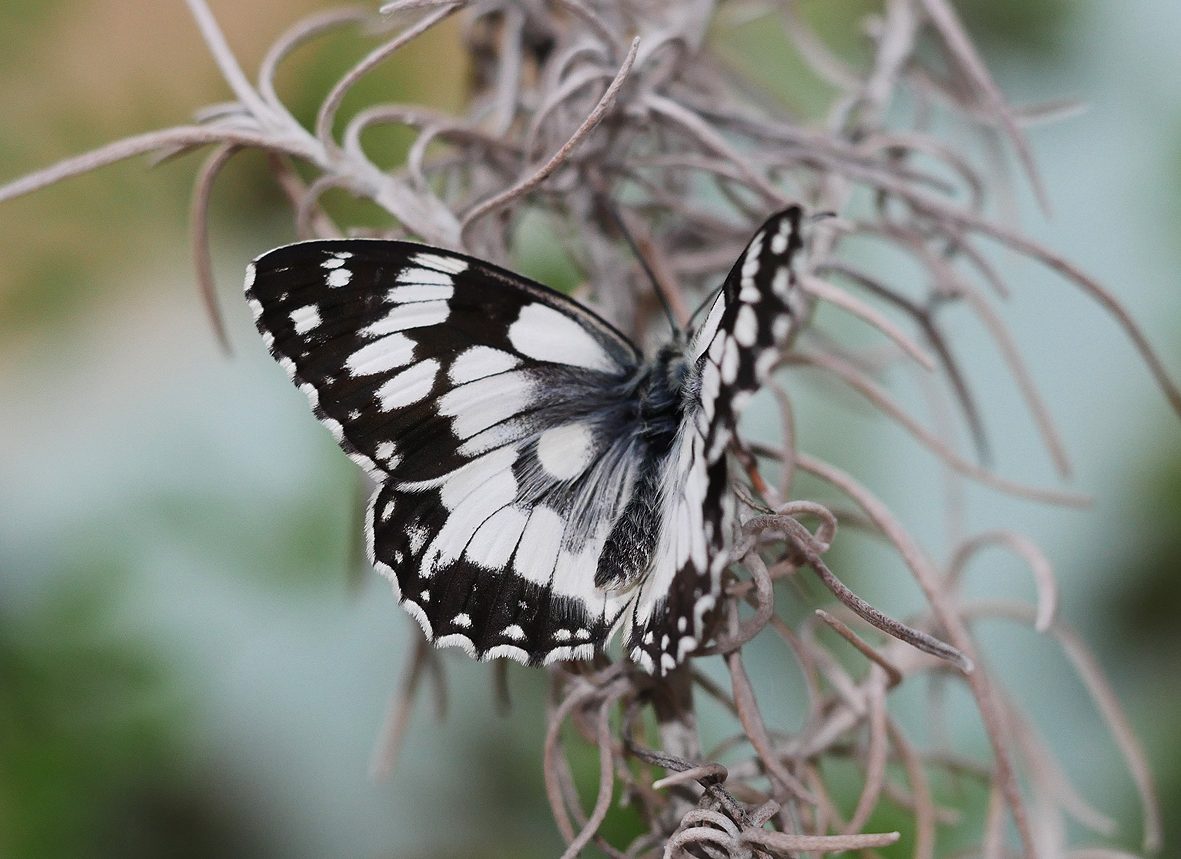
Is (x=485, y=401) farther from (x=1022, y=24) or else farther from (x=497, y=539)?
→ (x=1022, y=24)

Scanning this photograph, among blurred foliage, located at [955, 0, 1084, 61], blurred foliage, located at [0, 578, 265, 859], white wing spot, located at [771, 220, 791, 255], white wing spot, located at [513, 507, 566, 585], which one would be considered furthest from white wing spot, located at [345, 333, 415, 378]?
blurred foliage, located at [955, 0, 1084, 61]

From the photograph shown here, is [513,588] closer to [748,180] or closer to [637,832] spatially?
[748,180]

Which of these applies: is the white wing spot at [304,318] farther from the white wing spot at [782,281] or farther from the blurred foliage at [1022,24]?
the blurred foliage at [1022,24]

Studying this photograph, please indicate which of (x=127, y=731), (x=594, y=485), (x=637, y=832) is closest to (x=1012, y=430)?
(x=637, y=832)

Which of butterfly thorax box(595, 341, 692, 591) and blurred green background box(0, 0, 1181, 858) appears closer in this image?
butterfly thorax box(595, 341, 692, 591)

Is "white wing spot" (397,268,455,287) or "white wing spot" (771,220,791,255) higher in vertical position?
"white wing spot" (397,268,455,287)

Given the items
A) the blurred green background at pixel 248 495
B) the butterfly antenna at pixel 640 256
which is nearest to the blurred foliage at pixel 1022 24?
the blurred green background at pixel 248 495

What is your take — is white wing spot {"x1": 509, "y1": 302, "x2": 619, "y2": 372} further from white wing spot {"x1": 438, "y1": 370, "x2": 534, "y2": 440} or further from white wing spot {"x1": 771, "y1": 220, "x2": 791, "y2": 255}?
white wing spot {"x1": 771, "y1": 220, "x2": 791, "y2": 255}
